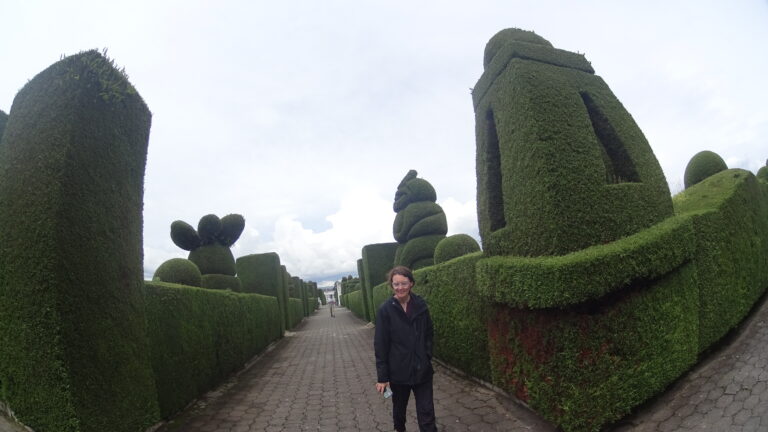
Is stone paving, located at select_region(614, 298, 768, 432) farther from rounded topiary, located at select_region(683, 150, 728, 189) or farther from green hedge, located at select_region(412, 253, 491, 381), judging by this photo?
rounded topiary, located at select_region(683, 150, 728, 189)

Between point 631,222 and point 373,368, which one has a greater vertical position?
point 631,222

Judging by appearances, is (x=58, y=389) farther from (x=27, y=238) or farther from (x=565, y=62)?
(x=565, y=62)

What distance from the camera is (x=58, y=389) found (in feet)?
10.1

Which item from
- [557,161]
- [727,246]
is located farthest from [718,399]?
[557,161]

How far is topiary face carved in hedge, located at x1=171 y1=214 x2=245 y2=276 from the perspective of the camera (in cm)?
1170

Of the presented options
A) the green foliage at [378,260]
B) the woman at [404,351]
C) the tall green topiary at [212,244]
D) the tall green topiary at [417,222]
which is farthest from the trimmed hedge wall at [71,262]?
the green foliage at [378,260]

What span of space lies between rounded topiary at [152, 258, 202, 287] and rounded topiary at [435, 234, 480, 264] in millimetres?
6102

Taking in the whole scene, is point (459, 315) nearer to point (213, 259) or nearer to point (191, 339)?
point (191, 339)

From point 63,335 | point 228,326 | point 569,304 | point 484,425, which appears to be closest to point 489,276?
point 569,304

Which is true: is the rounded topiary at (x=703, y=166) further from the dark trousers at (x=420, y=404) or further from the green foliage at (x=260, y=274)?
the green foliage at (x=260, y=274)

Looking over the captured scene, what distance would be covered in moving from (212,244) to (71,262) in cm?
941

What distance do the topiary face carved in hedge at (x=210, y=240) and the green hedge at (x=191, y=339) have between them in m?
3.25

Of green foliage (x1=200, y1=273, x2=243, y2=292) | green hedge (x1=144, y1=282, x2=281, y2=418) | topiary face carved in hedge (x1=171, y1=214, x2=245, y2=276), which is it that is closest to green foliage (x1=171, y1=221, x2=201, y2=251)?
topiary face carved in hedge (x1=171, y1=214, x2=245, y2=276)

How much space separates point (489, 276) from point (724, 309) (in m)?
3.01
